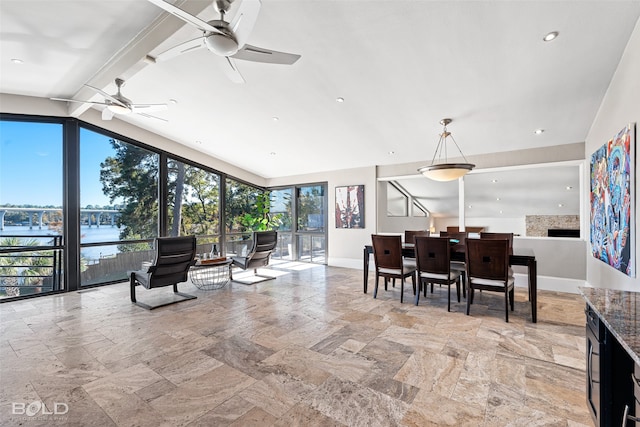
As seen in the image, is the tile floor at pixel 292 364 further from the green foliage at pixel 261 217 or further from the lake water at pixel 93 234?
the green foliage at pixel 261 217

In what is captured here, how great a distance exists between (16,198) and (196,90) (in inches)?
136

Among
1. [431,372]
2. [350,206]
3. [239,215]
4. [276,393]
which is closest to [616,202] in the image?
[431,372]

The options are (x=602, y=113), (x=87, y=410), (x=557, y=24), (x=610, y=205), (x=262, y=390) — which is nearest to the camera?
(x=87, y=410)

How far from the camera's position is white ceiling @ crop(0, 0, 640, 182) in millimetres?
2545

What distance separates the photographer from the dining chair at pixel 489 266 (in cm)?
340

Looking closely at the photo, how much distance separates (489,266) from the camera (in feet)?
11.5

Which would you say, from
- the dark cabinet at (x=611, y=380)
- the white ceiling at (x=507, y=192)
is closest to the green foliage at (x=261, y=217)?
the white ceiling at (x=507, y=192)

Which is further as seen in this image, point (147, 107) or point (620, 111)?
point (147, 107)

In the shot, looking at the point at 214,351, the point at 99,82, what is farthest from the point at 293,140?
the point at 214,351

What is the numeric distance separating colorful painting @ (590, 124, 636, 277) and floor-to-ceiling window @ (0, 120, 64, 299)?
744 cm

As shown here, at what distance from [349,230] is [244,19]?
5.50 m

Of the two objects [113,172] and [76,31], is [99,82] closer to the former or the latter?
[76,31]

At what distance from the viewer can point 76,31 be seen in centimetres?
307

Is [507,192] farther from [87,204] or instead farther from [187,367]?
[87,204]
